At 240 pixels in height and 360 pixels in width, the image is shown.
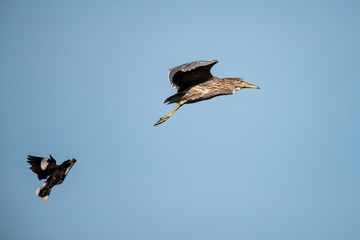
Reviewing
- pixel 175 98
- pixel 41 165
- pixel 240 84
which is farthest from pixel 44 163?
pixel 240 84

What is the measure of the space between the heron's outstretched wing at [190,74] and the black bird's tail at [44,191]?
5.07 meters

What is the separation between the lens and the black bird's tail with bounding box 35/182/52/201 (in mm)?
16453

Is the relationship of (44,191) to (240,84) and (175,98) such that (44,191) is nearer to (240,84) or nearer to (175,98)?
(175,98)

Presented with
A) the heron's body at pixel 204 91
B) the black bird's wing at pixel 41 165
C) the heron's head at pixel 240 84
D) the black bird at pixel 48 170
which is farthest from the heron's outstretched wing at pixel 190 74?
the black bird's wing at pixel 41 165

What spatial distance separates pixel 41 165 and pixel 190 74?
5344mm

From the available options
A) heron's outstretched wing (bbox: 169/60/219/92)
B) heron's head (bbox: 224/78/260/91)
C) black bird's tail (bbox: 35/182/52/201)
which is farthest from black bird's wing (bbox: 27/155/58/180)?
heron's head (bbox: 224/78/260/91)

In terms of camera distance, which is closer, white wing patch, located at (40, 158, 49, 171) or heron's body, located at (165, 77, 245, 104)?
white wing patch, located at (40, 158, 49, 171)

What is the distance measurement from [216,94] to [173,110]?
5.16 ft

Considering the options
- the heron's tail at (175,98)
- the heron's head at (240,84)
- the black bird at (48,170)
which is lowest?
the black bird at (48,170)

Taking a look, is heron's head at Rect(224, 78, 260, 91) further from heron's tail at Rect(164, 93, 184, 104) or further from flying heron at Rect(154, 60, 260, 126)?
heron's tail at Rect(164, 93, 184, 104)

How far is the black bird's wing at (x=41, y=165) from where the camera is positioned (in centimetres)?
1579

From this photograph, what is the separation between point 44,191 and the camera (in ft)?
54.2

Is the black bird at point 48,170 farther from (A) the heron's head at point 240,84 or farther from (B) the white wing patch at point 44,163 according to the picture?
(A) the heron's head at point 240,84

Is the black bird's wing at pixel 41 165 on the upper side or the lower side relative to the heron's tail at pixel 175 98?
lower
